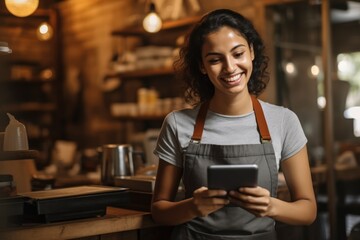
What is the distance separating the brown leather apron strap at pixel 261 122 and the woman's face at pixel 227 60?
0.13 metres

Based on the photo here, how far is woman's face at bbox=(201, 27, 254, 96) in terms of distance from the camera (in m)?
2.18

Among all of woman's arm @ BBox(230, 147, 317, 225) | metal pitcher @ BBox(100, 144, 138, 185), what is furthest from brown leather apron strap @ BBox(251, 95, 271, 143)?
metal pitcher @ BBox(100, 144, 138, 185)

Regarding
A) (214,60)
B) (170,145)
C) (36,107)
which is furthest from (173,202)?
(36,107)

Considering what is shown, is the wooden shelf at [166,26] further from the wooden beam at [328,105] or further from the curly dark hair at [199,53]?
the curly dark hair at [199,53]

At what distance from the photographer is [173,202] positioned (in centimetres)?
226

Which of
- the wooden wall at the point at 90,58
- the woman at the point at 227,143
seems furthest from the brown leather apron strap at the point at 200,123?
the wooden wall at the point at 90,58

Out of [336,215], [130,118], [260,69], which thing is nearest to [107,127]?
[130,118]

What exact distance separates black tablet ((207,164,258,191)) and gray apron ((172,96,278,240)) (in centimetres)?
24

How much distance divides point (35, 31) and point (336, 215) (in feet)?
16.1

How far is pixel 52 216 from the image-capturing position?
2.25 m

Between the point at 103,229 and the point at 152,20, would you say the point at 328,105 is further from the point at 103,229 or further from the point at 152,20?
the point at 103,229

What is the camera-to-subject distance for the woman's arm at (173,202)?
2033 millimetres

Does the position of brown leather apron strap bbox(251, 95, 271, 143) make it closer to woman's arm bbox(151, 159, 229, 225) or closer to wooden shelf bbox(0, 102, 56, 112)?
woman's arm bbox(151, 159, 229, 225)

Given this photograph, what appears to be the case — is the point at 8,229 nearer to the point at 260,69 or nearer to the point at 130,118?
the point at 260,69
